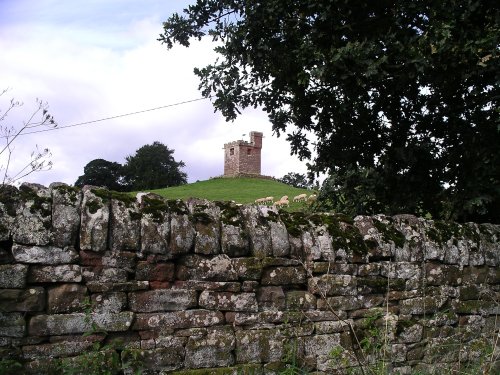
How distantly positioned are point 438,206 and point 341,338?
4.25 metres

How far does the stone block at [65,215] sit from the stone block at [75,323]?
514 millimetres

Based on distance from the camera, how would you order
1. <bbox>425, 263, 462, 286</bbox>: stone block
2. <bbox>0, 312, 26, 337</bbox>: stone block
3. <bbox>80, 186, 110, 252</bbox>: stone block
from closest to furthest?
1. <bbox>0, 312, 26, 337</bbox>: stone block
2. <bbox>80, 186, 110, 252</bbox>: stone block
3. <bbox>425, 263, 462, 286</bbox>: stone block

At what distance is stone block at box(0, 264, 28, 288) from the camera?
3.31m

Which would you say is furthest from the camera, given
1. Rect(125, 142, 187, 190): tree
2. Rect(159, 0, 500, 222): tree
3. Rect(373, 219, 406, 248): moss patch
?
Rect(125, 142, 187, 190): tree

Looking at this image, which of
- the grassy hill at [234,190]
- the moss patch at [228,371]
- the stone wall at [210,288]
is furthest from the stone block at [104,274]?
the grassy hill at [234,190]

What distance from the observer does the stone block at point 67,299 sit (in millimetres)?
3449

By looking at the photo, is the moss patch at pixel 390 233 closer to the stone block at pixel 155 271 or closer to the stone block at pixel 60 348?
the stone block at pixel 155 271

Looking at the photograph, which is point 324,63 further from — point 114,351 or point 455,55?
point 114,351

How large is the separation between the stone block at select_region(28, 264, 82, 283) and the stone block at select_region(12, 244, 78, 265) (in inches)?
1.7

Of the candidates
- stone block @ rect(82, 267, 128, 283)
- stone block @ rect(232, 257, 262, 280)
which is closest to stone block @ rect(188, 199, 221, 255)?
stone block @ rect(232, 257, 262, 280)

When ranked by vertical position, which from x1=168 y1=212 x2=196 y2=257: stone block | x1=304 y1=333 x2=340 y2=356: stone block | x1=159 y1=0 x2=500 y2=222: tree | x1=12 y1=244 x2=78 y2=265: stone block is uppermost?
x1=159 y1=0 x2=500 y2=222: tree

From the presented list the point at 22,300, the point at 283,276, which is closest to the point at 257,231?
the point at 283,276

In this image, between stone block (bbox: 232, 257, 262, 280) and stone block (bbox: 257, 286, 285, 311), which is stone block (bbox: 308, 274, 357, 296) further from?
stone block (bbox: 232, 257, 262, 280)

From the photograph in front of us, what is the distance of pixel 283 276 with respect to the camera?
13.8 feet
